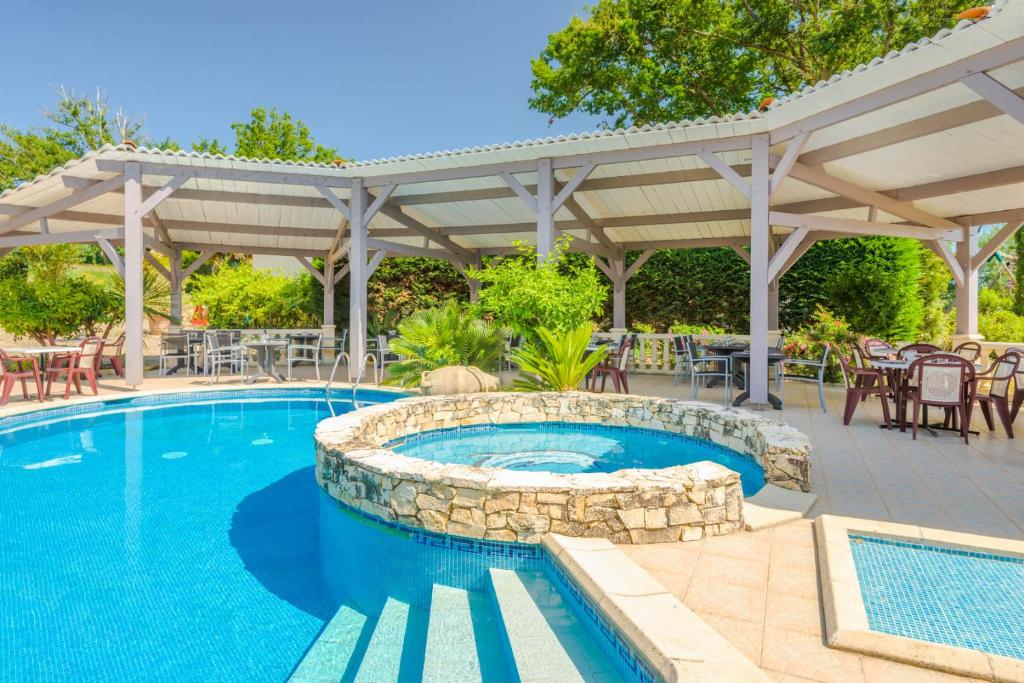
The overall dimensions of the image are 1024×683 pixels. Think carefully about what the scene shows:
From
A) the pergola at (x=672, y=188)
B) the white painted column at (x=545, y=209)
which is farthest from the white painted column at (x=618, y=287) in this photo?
the white painted column at (x=545, y=209)

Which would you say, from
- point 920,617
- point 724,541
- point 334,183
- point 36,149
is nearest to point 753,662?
point 920,617

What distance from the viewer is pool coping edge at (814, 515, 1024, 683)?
1774 millimetres

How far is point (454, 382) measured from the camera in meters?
7.12

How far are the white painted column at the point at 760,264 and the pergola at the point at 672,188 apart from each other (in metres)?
0.02

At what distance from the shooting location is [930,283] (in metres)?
11.7

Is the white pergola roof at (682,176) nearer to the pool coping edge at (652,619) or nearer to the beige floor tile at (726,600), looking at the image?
the beige floor tile at (726,600)

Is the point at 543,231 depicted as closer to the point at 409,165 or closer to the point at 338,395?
the point at 409,165

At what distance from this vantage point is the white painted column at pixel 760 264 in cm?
672

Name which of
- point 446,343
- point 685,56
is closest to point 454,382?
point 446,343

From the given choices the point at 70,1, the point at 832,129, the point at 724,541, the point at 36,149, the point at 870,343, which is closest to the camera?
the point at 724,541

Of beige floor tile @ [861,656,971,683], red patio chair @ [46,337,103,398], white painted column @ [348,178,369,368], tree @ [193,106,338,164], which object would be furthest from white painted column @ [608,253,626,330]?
tree @ [193,106,338,164]

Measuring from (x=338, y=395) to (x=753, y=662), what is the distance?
830 cm

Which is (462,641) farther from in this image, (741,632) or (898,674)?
(898,674)

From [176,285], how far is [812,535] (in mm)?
14128
